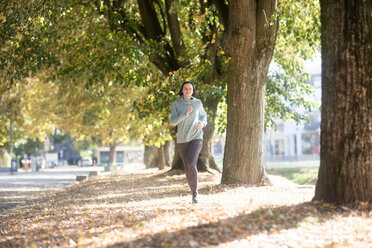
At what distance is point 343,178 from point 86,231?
3.35 metres

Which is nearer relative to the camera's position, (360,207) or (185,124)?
(360,207)

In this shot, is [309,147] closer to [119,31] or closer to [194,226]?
[119,31]

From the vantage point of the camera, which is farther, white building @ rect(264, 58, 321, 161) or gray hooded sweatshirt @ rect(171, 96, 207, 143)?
white building @ rect(264, 58, 321, 161)

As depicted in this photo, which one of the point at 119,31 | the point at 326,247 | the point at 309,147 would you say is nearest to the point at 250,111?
the point at 326,247

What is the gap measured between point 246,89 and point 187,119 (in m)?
2.87

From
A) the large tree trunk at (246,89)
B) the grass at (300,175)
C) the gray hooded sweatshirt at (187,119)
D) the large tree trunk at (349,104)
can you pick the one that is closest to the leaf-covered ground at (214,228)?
the large tree trunk at (349,104)

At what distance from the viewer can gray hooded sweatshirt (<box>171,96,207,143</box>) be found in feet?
24.9

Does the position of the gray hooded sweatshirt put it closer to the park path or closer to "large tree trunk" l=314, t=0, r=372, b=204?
"large tree trunk" l=314, t=0, r=372, b=204

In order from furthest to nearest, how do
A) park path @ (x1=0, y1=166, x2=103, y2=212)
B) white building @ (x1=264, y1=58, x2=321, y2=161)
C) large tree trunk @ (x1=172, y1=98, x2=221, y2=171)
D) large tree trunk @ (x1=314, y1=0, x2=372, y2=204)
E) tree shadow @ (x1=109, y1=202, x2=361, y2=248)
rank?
white building @ (x1=264, y1=58, x2=321, y2=161) → large tree trunk @ (x1=172, y1=98, x2=221, y2=171) → park path @ (x1=0, y1=166, x2=103, y2=212) → large tree trunk @ (x1=314, y1=0, x2=372, y2=204) → tree shadow @ (x1=109, y1=202, x2=361, y2=248)

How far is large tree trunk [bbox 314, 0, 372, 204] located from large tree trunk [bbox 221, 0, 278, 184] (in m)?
3.94

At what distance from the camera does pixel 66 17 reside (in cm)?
1571

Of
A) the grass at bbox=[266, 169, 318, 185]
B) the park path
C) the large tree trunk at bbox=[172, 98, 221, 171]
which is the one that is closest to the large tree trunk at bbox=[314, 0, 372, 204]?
the park path

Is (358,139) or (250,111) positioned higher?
(250,111)

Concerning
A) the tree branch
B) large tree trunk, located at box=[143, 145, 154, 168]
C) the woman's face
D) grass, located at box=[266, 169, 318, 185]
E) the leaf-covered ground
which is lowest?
grass, located at box=[266, 169, 318, 185]
